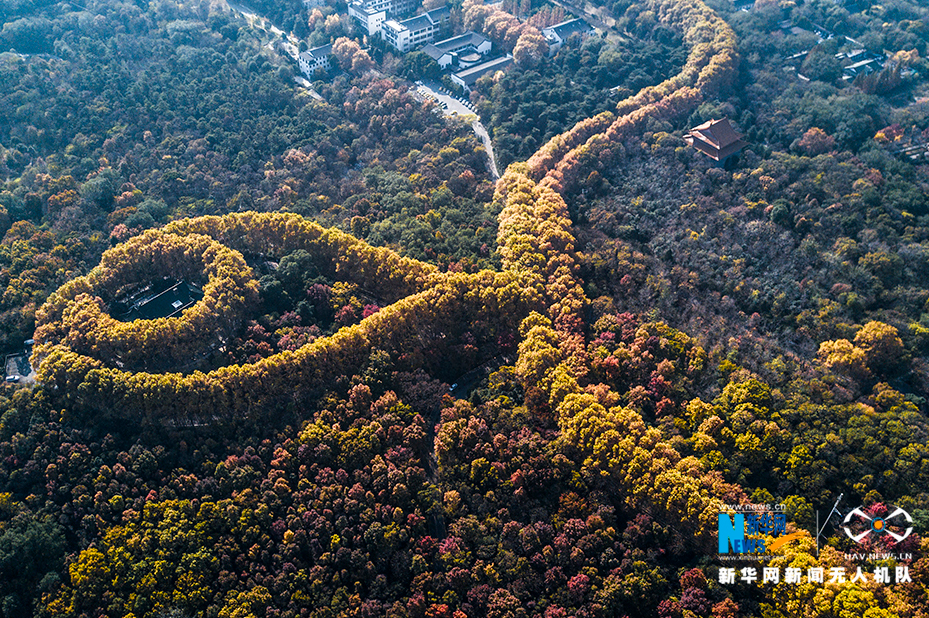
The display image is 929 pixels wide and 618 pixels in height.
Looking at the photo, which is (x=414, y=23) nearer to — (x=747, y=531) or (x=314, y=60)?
(x=314, y=60)

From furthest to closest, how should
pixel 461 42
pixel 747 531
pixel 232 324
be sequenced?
1. pixel 461 42
2. pixel 232 324
3. pixel 747 531

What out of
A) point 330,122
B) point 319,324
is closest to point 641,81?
point 330,122

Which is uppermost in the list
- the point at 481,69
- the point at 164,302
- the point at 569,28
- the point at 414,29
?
the point at 569,28

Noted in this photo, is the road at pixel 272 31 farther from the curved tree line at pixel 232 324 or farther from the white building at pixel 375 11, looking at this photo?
the curved tree line at pixel 232 324

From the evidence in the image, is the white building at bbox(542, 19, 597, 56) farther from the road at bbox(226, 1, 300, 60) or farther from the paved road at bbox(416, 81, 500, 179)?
the road at bbox(226, 1, 300, 60)

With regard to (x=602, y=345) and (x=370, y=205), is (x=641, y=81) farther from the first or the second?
(x=602, y=345)

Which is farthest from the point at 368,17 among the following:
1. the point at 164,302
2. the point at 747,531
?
the point at 747,531

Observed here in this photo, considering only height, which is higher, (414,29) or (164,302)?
(414,29)
